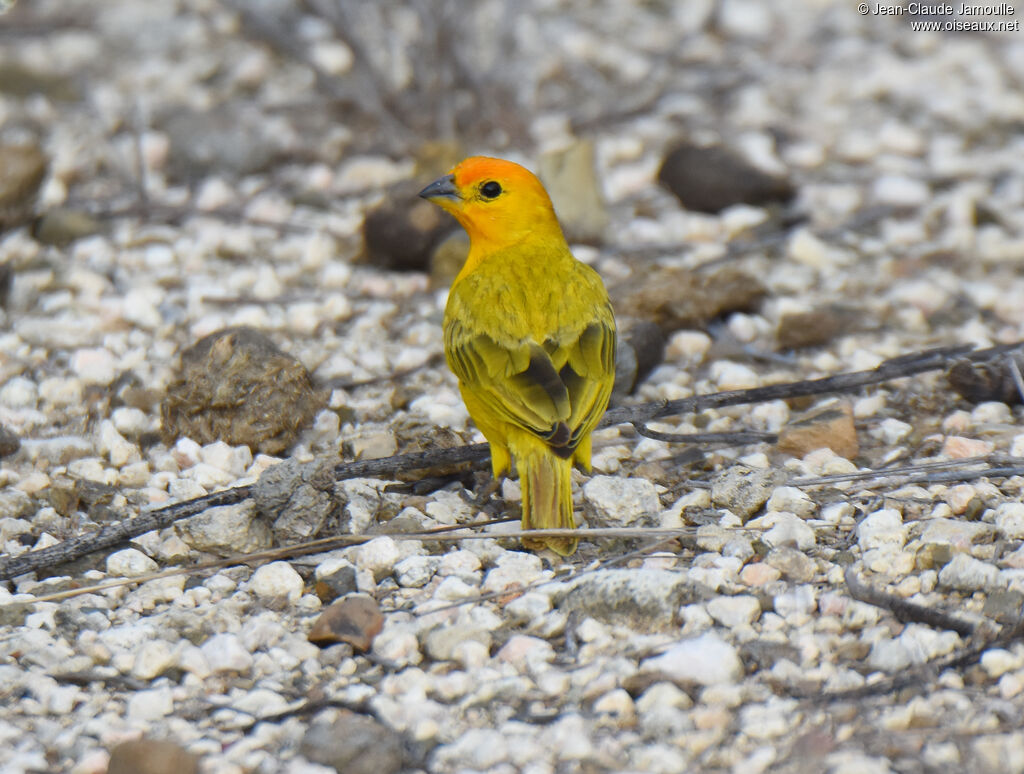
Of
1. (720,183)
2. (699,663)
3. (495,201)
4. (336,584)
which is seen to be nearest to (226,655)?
(336,584)

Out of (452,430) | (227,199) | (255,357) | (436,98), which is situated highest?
(436,98)

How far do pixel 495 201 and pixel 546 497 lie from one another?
146 cm

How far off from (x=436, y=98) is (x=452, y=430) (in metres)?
3.17

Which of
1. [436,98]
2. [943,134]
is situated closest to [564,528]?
[436,98]

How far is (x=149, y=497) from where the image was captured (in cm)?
381

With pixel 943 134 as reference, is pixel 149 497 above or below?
below

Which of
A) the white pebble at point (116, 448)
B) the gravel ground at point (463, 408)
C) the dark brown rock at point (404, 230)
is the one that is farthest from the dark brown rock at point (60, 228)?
the white pebble at point (116, 448)

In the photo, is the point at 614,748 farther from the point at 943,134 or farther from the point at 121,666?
the point at 943,134

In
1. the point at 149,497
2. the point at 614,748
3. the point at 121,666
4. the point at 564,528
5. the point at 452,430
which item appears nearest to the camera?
the point at 614,748

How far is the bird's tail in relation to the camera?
3.34 m

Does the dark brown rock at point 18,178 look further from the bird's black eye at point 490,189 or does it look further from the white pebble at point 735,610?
the white pebble at point 735,610

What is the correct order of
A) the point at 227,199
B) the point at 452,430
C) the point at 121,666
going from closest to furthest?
the point at 121,666 → the point at 452,430 → the point at 227,199

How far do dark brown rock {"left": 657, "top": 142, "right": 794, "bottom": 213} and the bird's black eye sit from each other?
1.90 metres

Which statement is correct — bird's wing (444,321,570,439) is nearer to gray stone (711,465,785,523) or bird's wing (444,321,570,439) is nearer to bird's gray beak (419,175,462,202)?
gray stone (711,465,785,523)
